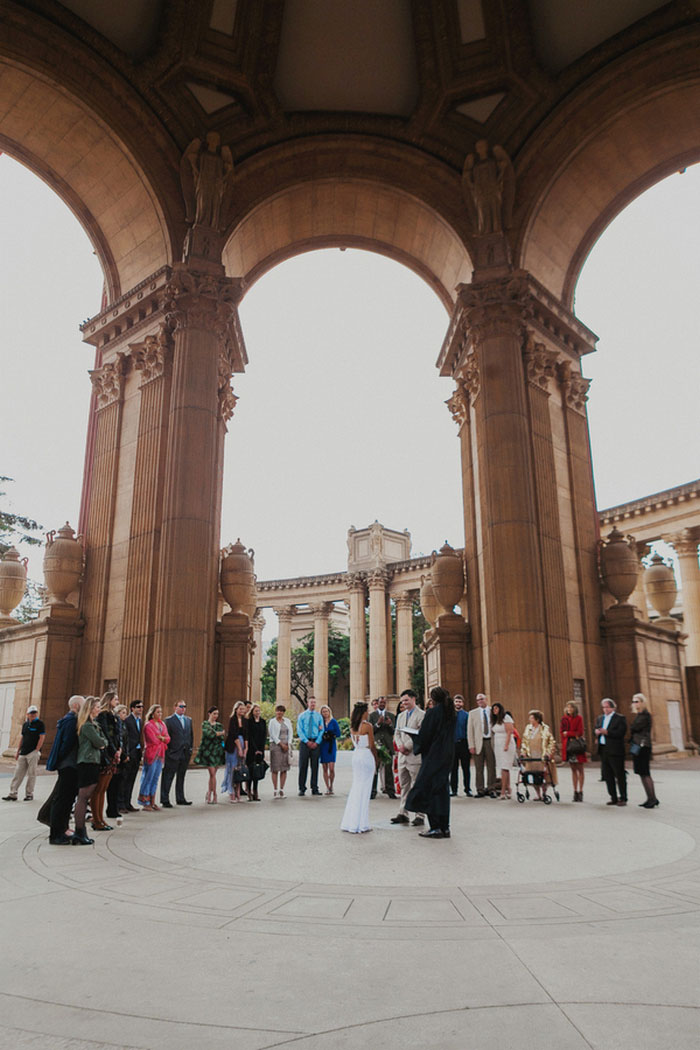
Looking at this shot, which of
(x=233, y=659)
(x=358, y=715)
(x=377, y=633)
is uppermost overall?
(x=377, y=633)

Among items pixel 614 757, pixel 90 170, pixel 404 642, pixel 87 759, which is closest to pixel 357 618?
pixel 404 642

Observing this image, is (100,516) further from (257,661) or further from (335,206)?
(257,661)

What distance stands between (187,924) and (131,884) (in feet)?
4.31

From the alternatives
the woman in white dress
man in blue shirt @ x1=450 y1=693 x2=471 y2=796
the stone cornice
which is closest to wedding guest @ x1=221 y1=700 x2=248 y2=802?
man in blue shirt @ x1=450 y1=693 x2=471 y2=796

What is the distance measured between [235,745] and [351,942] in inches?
289

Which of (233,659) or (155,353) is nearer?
(233,659)

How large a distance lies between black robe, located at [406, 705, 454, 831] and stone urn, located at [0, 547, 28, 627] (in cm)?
1669

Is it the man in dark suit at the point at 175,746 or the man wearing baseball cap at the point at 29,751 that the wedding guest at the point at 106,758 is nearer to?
the man in dark suit at the point at 175,746

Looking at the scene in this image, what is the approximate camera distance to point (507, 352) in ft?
64.7

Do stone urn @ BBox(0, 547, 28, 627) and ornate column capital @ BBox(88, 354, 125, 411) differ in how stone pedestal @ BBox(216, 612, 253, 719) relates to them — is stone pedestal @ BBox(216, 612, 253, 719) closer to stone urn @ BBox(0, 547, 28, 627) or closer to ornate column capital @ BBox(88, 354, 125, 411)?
stone urn @ BBox(0, 547, 28, 627)

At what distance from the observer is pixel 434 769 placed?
7758mm

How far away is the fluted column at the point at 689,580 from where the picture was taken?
32531 millimetres

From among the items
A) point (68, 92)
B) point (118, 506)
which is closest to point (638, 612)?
point (118, 506)

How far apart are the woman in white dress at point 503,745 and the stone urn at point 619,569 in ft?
33.5
